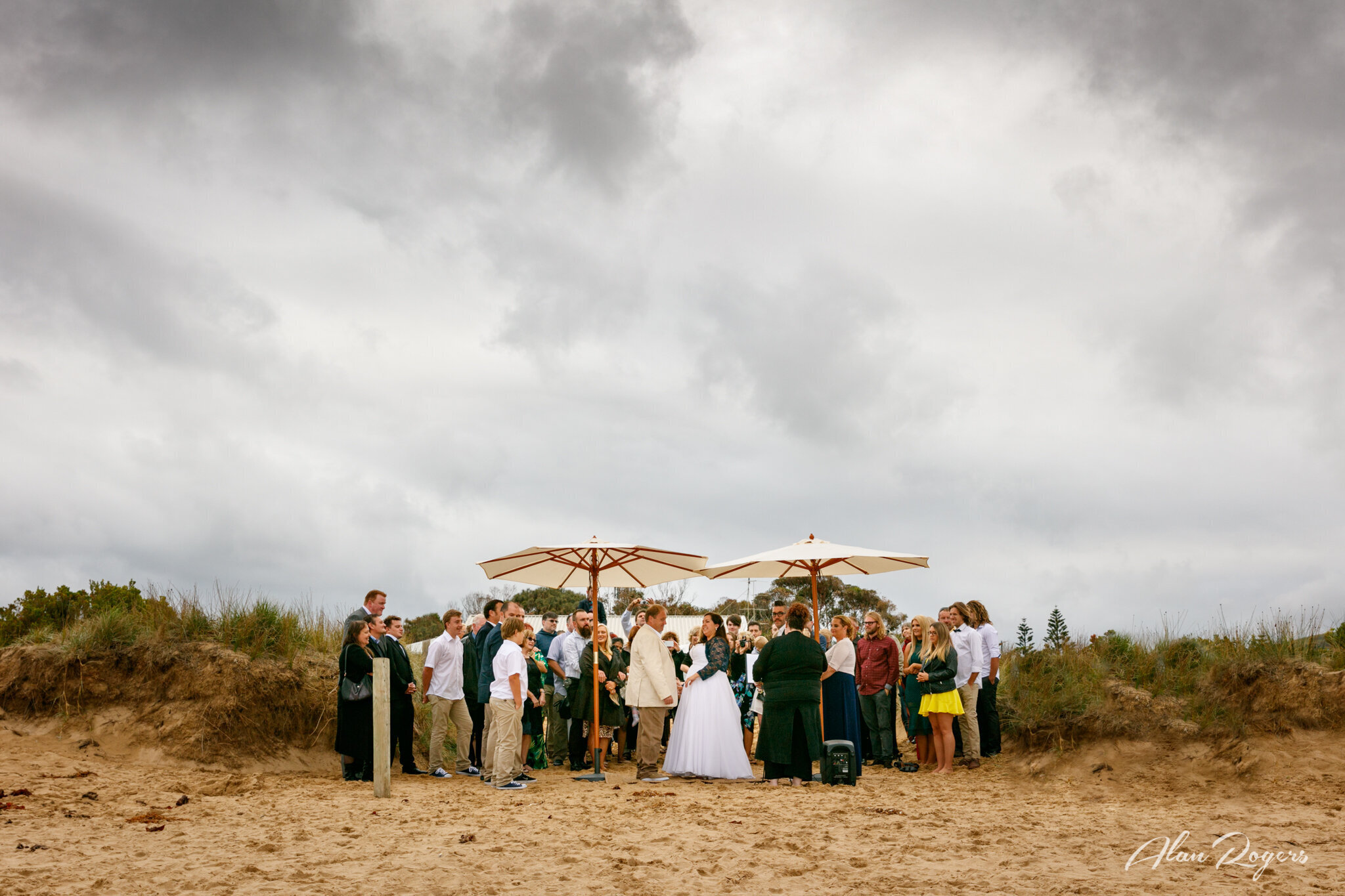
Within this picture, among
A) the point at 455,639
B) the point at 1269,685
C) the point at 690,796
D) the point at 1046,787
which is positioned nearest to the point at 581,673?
Result: the point at 455,639

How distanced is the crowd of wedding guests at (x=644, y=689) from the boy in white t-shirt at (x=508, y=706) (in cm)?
1

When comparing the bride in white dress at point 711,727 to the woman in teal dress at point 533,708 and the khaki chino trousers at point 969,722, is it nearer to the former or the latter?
the woman in teal dress at point 533,708

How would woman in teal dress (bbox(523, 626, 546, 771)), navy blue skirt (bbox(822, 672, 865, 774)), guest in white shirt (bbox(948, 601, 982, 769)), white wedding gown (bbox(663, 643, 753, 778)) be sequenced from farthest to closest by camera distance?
1. guest in white shirt (bbox(948, 601, 982, 769))
2. woman in teal dress (bbox(523, 626, 546, 771))
3. navy blue skirt (bbox(822, 672, 865, 774))
4. white wedding gown (bbox(663, 643, 753, 778))

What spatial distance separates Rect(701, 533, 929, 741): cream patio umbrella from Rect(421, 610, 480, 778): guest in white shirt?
3.09 metres

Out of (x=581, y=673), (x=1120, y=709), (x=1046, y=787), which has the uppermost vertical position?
(x=581, y=673)

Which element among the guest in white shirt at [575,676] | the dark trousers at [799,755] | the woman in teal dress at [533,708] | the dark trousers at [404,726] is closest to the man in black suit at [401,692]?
the dark trousers at [404,726]

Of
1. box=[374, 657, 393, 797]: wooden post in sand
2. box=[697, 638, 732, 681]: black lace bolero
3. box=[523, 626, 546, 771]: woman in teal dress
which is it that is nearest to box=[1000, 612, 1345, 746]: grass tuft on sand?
box=[697, 638, 732, 681]: black lace bolero

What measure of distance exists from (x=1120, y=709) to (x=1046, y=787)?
1.89 m

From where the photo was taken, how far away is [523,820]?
7.86m

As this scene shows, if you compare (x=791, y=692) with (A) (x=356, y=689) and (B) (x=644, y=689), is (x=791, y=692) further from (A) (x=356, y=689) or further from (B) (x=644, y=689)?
(A) (x=356, y=689)

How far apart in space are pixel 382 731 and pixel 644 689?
9.37 ft

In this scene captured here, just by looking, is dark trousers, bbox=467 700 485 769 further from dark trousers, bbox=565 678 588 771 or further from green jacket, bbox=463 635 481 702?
dark trousers, bbox=565 678 588 771

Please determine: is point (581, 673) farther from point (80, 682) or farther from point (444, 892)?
point (80, 682)

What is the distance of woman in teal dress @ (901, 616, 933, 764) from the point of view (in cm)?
1143
